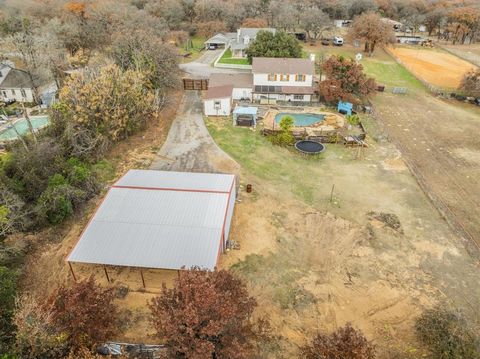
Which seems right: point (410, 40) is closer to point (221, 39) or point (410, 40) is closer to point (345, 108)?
point (221, 39)

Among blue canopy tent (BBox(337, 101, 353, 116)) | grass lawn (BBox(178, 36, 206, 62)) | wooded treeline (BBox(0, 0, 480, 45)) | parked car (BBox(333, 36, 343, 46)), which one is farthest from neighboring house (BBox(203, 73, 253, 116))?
parked car (BBox(333, 36, 343, 46))

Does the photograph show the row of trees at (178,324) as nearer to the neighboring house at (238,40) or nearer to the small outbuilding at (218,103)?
the small outbuilding at (218,103)

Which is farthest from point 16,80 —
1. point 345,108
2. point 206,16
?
point 206,16

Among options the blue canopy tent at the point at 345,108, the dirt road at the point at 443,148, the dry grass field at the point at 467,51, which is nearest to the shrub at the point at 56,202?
the dirt road at the point at 443,148

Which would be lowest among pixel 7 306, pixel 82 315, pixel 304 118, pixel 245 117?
pixel 7 306

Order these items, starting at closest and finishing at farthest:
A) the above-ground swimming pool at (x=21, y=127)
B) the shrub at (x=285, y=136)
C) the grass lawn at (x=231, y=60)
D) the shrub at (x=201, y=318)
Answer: the shrub at (x=201, y=318) < the shrub at (x=285, y=136) < the above-ground swimming pool at (x=21, y=127) < the grass lawn at (x=231, y=60)
